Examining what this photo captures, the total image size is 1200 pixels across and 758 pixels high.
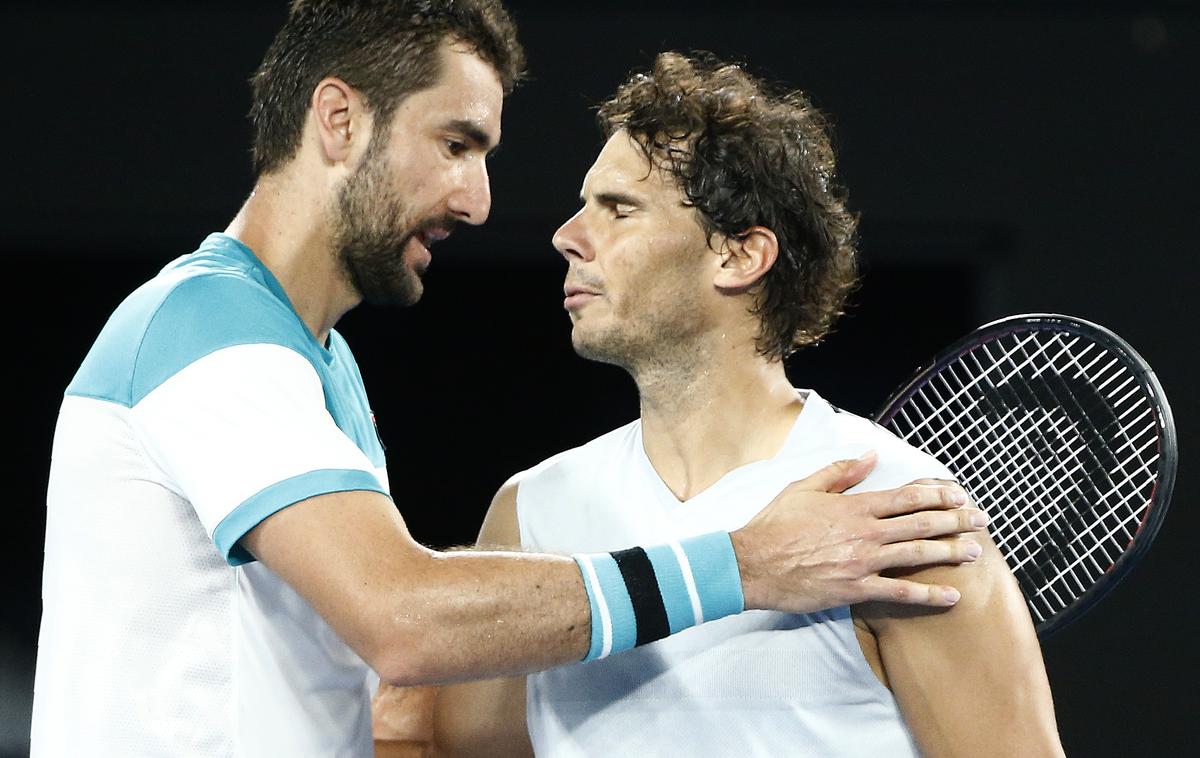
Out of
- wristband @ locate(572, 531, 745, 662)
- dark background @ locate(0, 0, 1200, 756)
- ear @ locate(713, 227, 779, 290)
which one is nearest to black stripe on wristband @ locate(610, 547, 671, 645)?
wristband @ locate(572, 531, 745, 662)

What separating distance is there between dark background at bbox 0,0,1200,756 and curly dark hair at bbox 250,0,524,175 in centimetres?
240

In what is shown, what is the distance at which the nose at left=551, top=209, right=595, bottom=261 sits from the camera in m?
2.18

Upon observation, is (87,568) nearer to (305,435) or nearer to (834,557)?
(305,435)

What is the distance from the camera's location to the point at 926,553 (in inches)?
70.2

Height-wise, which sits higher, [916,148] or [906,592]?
[916,148]

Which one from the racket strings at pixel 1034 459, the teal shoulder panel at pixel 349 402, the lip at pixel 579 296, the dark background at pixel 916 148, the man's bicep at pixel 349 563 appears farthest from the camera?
the dark background at pixel 916 148

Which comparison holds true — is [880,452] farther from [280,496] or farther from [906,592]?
[280,496]

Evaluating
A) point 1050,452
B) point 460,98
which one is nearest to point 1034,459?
point 1050,452

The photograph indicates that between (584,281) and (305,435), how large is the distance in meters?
0.56

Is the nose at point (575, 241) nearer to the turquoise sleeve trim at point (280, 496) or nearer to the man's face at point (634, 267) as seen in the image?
the man's face at point (634, 267)

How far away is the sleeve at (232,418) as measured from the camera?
1.76 metres

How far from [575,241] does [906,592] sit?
73cm

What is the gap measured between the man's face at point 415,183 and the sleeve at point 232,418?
346 mm

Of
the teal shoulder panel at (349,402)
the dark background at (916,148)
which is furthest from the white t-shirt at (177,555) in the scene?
the dark background at (916,148)
